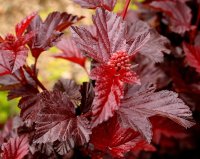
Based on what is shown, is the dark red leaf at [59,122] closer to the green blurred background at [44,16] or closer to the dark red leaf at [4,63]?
the dark red leaf at [4,63]

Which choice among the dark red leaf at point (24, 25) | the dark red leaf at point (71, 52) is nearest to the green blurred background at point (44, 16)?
the dark red leaf at point (71, 52)

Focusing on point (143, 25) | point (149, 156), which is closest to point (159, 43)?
point (143, 25)

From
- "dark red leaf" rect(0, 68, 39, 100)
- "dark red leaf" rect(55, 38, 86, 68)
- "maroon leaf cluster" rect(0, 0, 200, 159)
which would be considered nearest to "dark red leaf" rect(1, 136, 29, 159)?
"maroon leaf cluster" rect(0, 0, 200, 159)

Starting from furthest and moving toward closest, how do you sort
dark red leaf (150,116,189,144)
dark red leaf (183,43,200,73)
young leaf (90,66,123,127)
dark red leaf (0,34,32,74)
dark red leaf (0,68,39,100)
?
dark red leaf (150,116,189,144), dark red leaf (183,43,200,73), dark red leaf (0,68,39,100), dark red leaf (0,34,32,74), young leaf (90,66,123,127)

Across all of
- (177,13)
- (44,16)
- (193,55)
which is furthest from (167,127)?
(44,16)

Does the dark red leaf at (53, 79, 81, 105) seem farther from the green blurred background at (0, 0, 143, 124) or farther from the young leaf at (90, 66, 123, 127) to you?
the green blurred background at (0, 0, 143, 124)

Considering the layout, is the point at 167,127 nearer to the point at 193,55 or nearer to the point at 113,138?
the point at 193,55
